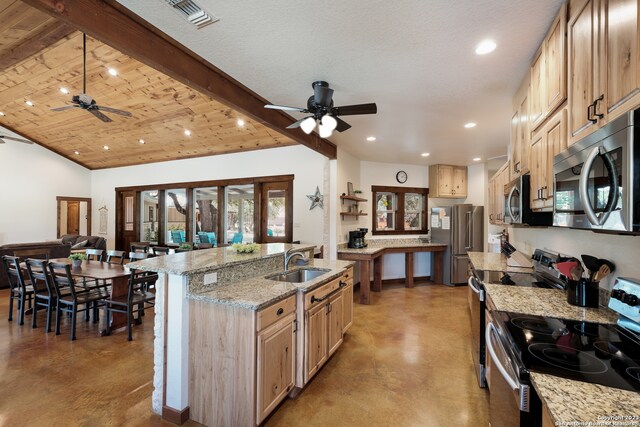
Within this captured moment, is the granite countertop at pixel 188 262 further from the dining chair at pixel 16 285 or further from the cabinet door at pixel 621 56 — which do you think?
the dining chair at pixel 16 285

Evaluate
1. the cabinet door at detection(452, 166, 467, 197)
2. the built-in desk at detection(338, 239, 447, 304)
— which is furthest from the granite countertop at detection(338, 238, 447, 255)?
the cabinet door at detection(452, 166, 467, 197)

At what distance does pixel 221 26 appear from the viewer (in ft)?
6.28

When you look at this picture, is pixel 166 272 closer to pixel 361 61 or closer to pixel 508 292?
pixel 361 61

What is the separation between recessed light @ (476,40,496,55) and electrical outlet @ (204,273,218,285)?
2.57m

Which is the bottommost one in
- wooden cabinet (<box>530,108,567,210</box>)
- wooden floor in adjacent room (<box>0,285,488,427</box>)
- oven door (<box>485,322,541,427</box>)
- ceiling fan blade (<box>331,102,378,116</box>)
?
wooden floor in adjacent room (<box>0,285,488,427</box>)

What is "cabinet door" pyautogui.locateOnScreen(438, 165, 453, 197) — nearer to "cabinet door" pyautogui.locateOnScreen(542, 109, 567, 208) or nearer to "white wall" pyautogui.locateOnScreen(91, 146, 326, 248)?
"white wall" pyautogui.locateOnScreen(91, 146, 326, 248)

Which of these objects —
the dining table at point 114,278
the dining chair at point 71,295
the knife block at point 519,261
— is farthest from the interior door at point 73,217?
the knife block at point 519,261

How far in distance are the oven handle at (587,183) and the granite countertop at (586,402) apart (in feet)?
1.87

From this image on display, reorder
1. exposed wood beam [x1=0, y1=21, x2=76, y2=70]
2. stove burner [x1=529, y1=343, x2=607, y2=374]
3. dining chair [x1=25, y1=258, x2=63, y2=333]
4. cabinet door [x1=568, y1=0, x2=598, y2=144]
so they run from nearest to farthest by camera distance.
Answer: stove burner [x1=529, y1=343, x2=607, y2=374], cabinet door [x1=568, y1=0, x2=598, y2=144], dining chair [x1=25, y1=258, x2=63, y2=333], exposed wood beam [x1=0, y1=21, x2=76, y2=70]

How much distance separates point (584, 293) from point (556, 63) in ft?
4.54

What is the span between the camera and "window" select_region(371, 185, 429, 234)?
6445 mm

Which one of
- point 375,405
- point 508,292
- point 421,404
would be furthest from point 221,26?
point 421,404

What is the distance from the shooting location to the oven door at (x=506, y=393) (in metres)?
1.03

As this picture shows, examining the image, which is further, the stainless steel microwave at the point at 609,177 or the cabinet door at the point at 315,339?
the cabinet door at the point at 315,339
